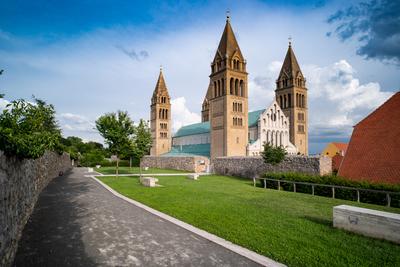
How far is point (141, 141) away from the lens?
81.9ft

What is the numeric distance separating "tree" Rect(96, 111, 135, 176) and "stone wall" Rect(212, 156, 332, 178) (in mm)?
13657

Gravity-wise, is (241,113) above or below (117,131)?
above

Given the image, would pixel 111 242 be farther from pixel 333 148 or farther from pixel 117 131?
pixel 333 148

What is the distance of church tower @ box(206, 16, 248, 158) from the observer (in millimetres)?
41812

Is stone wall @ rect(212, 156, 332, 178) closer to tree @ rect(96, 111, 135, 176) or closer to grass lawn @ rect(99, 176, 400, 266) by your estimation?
grass lawn @ rect(99, 176, 400, 266)

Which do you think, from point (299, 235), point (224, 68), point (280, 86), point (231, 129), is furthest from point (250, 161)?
point (280, 86)

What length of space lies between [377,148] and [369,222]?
14119 millimetres

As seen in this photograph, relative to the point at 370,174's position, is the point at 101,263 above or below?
below

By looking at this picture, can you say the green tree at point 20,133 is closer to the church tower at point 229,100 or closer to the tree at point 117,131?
the tree at point 117,131

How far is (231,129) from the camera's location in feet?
137

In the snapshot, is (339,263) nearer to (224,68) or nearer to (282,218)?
(282,218)

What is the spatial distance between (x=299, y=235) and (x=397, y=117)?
17031 mm

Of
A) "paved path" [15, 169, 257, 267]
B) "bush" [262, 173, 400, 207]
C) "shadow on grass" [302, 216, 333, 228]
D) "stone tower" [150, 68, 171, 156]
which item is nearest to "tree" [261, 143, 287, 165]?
"bush" [262, 173, 400, 207]

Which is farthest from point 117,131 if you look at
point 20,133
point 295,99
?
point 295,99
